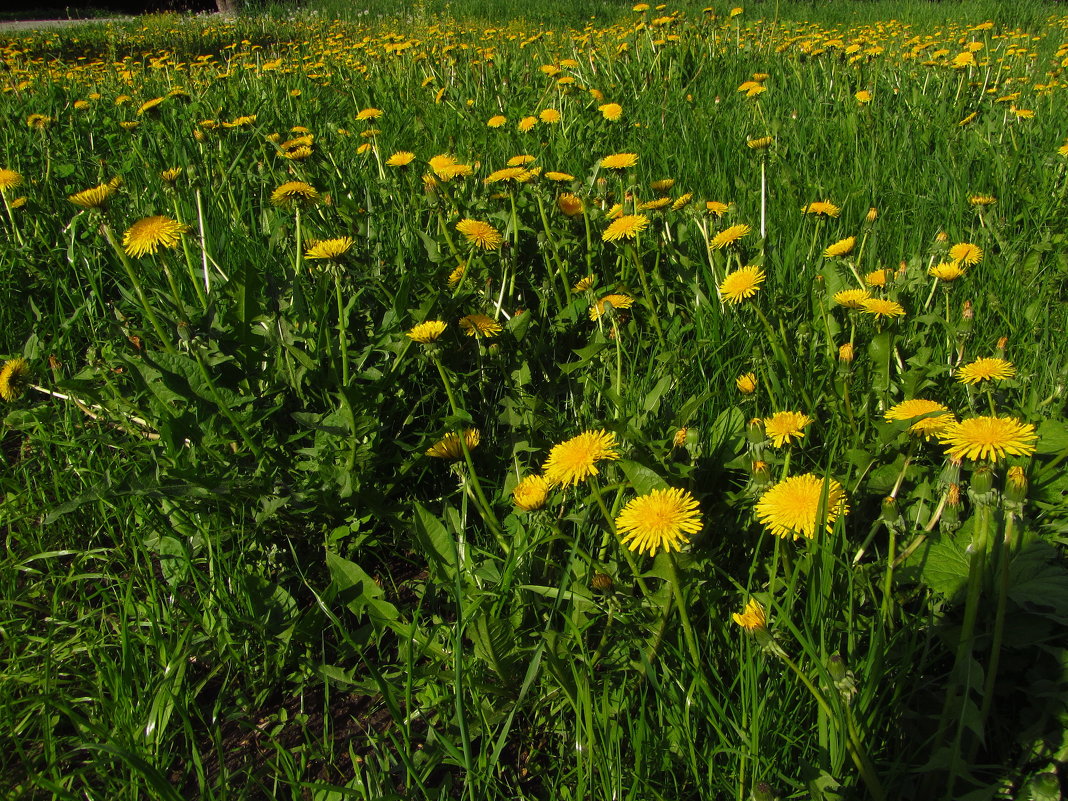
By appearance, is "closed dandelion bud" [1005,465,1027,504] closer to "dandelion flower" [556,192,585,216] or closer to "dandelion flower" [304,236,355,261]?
"dandelion flower" [304,236,355,261]

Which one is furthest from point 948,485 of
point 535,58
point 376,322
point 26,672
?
point 535,58

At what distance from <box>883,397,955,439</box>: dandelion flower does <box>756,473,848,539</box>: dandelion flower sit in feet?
0.63

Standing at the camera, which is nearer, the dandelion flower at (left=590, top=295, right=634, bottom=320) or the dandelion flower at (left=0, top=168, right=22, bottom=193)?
the dandelion flower at (left=590, top=295, right=634, bottom=320)


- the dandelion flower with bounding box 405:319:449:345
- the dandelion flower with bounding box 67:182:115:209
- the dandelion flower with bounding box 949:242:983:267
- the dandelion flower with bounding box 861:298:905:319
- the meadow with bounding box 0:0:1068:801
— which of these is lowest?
the meadow with bounding box 0:0:1068:801

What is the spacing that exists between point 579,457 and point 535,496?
0.11 m

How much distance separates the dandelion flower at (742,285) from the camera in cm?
144

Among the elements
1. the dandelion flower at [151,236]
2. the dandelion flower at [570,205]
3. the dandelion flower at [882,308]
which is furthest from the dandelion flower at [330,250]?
the dandelion flower at [882,308]

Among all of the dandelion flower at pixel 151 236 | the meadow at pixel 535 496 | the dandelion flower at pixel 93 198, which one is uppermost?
the dandelion flower at pixel 93 198

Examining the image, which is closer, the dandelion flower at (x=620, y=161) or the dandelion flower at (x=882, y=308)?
the dandelion flower at (x=882, y=308)

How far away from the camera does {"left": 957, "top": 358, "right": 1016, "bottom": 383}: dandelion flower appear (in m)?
1.21

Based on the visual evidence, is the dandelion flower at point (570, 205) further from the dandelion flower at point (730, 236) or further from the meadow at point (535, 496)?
the dandelion flower at point (730, 236)

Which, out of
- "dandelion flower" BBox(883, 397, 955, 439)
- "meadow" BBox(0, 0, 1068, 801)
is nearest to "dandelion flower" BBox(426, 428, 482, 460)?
"meadow" BBox(0, 0, 1068, 801)

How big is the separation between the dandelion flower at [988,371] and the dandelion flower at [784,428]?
312 millimetres

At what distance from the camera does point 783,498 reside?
39.6 inches
